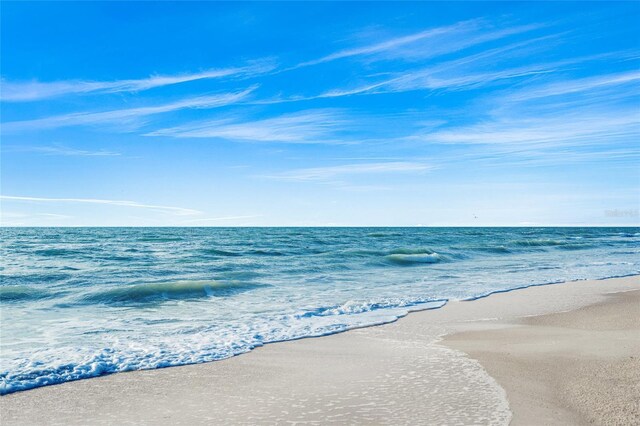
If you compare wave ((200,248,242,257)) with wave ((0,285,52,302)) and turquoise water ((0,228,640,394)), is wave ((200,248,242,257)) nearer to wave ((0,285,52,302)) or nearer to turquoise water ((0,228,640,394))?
turquoise water ((0,228,640,394))

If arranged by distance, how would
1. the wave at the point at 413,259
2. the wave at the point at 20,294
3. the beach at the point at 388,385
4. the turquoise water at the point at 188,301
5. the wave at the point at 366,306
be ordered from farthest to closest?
the wave at the point at 413,259, the wave at the point at 20,294, the wave at the point at 366,306, the turquoise water at the point at 188,301, the beach at the point at 388,385

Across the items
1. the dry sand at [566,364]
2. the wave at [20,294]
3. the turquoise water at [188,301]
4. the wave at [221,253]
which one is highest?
the wave at [221,253]

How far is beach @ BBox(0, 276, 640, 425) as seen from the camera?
5.39 metres

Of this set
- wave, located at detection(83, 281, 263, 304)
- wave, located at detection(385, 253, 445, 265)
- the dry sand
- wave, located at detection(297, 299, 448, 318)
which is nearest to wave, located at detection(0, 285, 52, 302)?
wave, located at detection(83, 281, 263, 304)

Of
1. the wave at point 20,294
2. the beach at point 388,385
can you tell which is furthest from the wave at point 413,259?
the beach at point 388,385

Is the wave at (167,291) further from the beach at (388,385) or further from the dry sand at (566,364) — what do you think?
the dry sand at (566,364)

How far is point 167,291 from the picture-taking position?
16734mm

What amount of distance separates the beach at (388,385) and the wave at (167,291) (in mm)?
7893

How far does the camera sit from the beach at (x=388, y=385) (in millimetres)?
5395

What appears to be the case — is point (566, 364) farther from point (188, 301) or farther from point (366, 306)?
point (188, 301)

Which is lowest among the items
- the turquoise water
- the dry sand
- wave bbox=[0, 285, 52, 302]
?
wave bbox=[0, 285, 52, 302]

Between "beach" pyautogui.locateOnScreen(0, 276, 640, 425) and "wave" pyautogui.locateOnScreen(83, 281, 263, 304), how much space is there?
7893 mm

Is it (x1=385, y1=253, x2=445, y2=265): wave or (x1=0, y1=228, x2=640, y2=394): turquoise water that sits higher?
(x1=385, y1=253, x2=445, y2=265): wave

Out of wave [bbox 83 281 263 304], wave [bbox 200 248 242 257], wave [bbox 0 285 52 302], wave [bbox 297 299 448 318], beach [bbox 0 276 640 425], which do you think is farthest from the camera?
wave [bbox 200 248 242 257]
